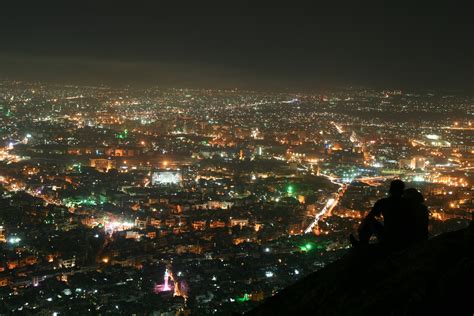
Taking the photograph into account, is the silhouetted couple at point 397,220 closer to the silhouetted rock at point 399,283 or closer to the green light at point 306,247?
the silhouetted rock at point 399,283

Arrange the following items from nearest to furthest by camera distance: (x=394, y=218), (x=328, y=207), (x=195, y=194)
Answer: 1. (x=394, y=218)
2. (x=328, y=207)
3. (x=195, y=194)

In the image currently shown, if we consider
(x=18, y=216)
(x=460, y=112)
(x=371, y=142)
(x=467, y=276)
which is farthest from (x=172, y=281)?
(x=460, y=112)

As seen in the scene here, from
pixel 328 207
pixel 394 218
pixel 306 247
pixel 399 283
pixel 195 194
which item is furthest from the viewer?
pixel 195 194

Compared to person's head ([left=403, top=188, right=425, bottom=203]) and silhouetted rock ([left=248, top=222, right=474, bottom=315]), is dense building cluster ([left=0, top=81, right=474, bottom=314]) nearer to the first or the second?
silhouetted rock ([left=248, top=222, right=474, bottom=315])

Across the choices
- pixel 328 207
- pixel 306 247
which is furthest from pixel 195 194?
pixel 306 247

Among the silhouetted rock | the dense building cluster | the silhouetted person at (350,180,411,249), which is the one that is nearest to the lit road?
the dense building cluster

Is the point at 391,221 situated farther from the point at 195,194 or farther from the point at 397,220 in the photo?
the point at 195,194

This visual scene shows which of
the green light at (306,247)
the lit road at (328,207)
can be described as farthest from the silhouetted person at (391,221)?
the lit road at (328,207)
